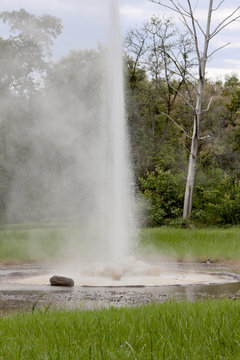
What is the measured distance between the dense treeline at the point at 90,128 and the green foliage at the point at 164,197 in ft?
0.14

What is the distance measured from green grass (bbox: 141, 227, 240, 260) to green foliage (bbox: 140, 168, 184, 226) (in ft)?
15.8

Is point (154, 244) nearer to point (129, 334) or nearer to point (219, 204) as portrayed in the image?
point (219, 204)

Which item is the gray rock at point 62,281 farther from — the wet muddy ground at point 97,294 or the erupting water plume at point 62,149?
the erupting water plume at point 62,149

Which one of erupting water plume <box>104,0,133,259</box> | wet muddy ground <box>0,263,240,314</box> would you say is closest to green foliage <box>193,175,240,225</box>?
erupting water plume <box>104,0,133,259</box>

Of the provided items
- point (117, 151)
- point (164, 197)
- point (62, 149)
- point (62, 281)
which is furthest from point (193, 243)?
point (62, 149)

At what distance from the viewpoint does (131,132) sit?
125ft

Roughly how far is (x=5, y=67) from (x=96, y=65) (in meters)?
6.52

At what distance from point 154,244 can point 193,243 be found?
1.18 meters

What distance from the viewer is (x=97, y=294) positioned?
942 cm

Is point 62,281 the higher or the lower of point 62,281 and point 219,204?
the lower

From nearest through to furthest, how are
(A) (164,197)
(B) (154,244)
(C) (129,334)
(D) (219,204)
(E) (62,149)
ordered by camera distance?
(C) (129,334)
(B) (154,244)
(D) (219,204)
(A) (164,197)
(E) (62,149)

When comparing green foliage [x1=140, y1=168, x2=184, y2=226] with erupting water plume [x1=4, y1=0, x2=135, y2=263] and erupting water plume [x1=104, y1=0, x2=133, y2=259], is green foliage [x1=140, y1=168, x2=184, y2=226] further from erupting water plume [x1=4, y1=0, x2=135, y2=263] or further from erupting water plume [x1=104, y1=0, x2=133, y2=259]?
erupting water plume [x1=104, y1=0, x2=133, y2=259]

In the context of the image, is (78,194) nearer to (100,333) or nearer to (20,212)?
(20,212)

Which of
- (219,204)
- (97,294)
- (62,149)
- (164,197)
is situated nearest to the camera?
(97,294)
